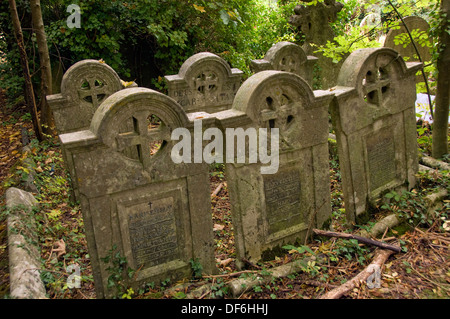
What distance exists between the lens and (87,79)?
6324mm

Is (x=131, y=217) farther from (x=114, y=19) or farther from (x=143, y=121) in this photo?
(x=114, y=19)

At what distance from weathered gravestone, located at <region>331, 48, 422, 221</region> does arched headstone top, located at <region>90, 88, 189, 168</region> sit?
216cm

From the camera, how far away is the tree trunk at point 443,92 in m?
5.72

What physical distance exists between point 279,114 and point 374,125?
5.41ft

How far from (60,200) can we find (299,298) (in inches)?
169

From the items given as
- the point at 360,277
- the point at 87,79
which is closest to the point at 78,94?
the point at 87,79

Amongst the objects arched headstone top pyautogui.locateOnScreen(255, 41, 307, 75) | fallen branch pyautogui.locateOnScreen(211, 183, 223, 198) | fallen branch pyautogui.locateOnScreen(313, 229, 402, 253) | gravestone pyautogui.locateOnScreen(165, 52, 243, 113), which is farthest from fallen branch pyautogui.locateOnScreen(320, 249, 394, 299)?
arched headstone top pyautogui.locateOnScreen(255, 41, 307, 75)

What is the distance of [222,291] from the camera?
3834 millimetres

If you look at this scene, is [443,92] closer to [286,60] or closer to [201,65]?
[286,60]

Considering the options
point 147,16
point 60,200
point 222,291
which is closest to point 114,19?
point 147,16

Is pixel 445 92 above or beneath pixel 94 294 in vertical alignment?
above

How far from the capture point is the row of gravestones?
11.6ft

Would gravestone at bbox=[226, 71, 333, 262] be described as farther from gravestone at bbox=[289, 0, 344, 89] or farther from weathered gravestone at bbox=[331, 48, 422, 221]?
gravestone at bbox=[289, 0, 344, 89]

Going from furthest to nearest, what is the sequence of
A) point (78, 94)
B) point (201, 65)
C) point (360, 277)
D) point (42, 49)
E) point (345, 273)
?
point (42, 49) < point (201, 65) < point (78, 94) < point (345, 273) < point (360, 277)
